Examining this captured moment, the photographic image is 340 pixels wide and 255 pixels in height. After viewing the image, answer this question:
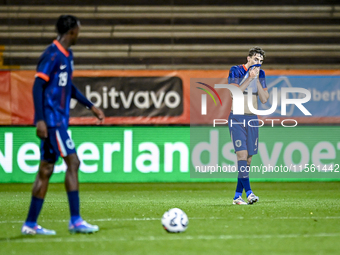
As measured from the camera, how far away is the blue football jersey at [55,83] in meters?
4.21

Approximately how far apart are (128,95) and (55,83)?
7030 mm

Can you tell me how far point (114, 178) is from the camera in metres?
10.9

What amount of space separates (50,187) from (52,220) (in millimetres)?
5336

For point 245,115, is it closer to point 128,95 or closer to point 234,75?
point 234,75

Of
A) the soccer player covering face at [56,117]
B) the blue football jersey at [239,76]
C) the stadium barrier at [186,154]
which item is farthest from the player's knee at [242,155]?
the stadium barrier at [186,154]

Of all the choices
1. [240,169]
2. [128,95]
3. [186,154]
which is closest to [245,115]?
[240,169]

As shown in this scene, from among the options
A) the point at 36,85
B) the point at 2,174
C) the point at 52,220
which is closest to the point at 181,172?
the point at 2,174

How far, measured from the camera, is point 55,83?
4.26m

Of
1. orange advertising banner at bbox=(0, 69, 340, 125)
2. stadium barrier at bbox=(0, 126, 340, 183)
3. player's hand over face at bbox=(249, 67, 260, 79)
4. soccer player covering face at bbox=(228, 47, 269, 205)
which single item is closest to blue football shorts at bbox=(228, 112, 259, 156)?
soccer player covering face at bbox=(228, 47, 269, 205)

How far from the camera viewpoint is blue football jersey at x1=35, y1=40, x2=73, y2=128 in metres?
4.21

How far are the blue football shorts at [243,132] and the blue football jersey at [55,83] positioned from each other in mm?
2906

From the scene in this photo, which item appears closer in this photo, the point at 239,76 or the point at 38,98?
the point at 38,98

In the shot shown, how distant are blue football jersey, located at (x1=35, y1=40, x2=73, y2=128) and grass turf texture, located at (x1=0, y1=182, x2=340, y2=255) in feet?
2.97

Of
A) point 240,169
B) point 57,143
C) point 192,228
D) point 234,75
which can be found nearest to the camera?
point 57,143
